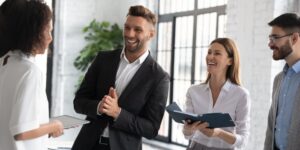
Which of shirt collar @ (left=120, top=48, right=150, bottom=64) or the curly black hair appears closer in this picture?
the curly black hair

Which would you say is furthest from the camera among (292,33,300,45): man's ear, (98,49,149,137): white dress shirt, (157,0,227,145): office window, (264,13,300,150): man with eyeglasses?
(157,0,227,145): office window

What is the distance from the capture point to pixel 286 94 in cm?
260

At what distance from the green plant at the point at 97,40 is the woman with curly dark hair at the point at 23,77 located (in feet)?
16.9

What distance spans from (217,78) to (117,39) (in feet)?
14.7

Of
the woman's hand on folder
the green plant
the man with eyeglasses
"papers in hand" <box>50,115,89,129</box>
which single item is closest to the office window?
the green plant

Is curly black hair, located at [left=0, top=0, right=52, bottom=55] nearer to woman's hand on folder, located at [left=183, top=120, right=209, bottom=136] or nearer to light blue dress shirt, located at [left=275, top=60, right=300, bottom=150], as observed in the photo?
woman's hand on folder, located at [left=183, top=120, right=209, bottom=136]

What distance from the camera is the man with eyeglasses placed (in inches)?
99.0

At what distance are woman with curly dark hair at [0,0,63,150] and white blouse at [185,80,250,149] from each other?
3.64ft

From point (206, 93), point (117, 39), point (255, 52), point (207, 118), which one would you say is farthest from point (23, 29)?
point (117, 39)

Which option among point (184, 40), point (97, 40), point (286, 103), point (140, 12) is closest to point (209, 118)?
point (286, 103)

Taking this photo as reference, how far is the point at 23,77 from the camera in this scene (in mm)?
1705

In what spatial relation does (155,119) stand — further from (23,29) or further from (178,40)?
(178,40)

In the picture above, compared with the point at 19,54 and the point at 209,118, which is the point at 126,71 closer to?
the point at 209,118

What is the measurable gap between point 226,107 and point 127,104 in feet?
2.27
